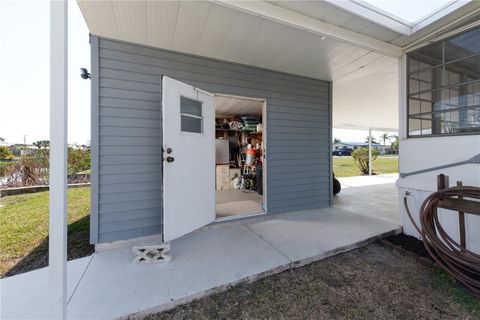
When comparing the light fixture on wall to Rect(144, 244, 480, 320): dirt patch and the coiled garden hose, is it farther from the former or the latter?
the coiled garden hose

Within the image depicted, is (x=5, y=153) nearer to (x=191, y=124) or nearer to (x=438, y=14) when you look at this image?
(x=191, y=124)

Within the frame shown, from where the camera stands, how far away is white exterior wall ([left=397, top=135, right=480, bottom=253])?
7.04 feet

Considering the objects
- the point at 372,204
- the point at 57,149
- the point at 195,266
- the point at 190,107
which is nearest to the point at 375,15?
the point at 190,107

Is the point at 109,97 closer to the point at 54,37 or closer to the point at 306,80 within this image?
the point at 54,37

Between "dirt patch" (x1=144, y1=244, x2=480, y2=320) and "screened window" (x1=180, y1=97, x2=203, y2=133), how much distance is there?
6.15 ft

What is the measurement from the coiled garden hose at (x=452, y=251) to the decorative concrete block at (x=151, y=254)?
271 centimetres

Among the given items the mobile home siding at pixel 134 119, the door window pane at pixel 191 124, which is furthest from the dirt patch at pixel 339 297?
the door window pane at pixel 191 124

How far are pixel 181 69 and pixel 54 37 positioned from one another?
1.71m

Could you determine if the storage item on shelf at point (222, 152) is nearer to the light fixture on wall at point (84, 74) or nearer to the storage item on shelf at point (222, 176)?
the storage item on shelf at point (222, 176)

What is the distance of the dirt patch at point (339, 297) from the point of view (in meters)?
1.55

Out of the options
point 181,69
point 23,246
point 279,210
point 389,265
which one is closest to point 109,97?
point 181,69

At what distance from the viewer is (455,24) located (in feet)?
7.41

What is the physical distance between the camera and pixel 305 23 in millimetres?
2086

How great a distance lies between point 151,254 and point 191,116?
66.2 inches
